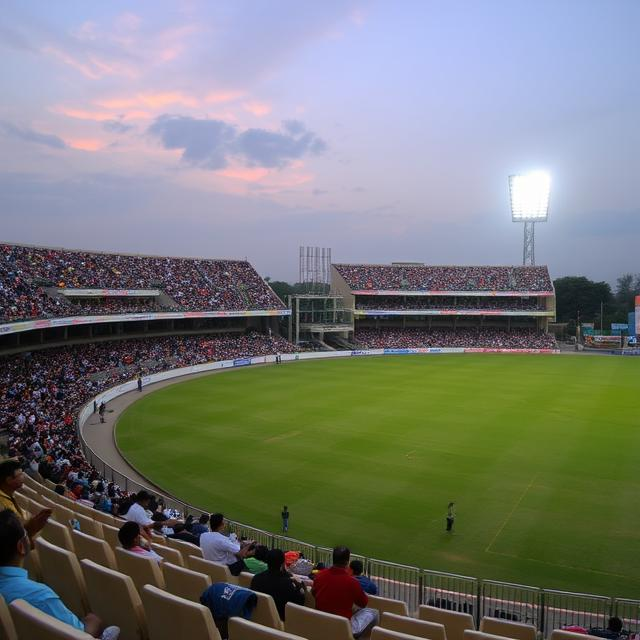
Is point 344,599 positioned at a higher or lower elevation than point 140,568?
lower

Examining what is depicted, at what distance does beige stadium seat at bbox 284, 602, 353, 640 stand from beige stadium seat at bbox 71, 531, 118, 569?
2310mm

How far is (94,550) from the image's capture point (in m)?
5.87

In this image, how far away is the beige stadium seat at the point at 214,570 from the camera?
19.8 feet

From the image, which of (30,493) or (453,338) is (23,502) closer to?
(30,493)

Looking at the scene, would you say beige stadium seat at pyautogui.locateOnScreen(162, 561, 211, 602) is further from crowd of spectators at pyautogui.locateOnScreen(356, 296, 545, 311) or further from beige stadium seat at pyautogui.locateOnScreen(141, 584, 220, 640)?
crowd of spectators at pyautogui.locateOnScreen(356, 296, 545, 311)

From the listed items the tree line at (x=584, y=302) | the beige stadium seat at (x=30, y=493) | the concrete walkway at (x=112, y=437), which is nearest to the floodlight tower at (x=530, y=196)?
the tree line at (x=584, y=302)

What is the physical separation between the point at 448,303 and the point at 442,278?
14.1 ft

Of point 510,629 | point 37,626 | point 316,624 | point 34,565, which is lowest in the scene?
point 510,629

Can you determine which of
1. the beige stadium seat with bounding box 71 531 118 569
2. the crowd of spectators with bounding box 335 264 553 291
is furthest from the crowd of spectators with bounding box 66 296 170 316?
the beige stadium seat with bounding box 71 531 118 569

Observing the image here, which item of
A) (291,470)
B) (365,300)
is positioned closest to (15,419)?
(291,470)

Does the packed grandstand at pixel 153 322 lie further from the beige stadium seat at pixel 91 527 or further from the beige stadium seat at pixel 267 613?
the beige stadium seat at pixel 267 613

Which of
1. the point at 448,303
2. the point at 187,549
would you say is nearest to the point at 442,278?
the point at 448,303

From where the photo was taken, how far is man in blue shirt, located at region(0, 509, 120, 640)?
333 cm

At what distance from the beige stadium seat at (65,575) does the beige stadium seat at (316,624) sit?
1776 millimetres
